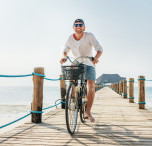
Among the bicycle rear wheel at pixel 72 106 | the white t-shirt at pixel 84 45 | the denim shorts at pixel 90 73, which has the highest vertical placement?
the white t-shirt at pixel 84 45

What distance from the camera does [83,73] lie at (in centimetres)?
268

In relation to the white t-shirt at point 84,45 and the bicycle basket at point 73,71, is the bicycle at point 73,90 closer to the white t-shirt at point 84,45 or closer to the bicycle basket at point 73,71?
the bicycle basket at point 73,71

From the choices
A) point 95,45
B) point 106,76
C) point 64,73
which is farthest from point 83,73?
point 106,76

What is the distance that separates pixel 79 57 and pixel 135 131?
163 centimetres

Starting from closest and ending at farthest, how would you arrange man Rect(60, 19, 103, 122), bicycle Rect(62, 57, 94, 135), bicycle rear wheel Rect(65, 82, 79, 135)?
bicycle Rect(62, 57, 94, 135)
bicycle rear wheel Rect(65, 82, 79, 135)
man Rect(60, 19, 103, 122)

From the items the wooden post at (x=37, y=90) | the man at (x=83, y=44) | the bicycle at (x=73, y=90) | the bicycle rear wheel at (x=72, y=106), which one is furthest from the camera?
the wooden post at (x=37, y=90)

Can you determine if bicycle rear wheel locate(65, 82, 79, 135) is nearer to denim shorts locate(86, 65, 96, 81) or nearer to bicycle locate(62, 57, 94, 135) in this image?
bicycle locate(62, 57, 94, 135)

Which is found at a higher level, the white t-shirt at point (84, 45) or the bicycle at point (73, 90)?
the white t-shirt at point (84, 45)

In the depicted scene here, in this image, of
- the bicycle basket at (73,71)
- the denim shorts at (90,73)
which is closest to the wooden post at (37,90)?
the denim shorts at (90,73)

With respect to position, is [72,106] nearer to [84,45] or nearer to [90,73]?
[90,73]

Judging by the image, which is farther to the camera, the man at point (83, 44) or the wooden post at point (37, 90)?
the wooden post at point (37, 90)

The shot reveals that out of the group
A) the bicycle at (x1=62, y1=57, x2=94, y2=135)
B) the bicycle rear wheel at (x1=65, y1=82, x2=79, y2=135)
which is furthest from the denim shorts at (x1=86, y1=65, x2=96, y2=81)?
the bicycle rear wheel at (x1=65, y1=82, x2=79, y2=135)

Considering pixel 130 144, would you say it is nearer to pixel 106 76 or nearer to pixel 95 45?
pixel 95 45

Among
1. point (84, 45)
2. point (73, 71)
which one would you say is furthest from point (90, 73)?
point (73, 71)
